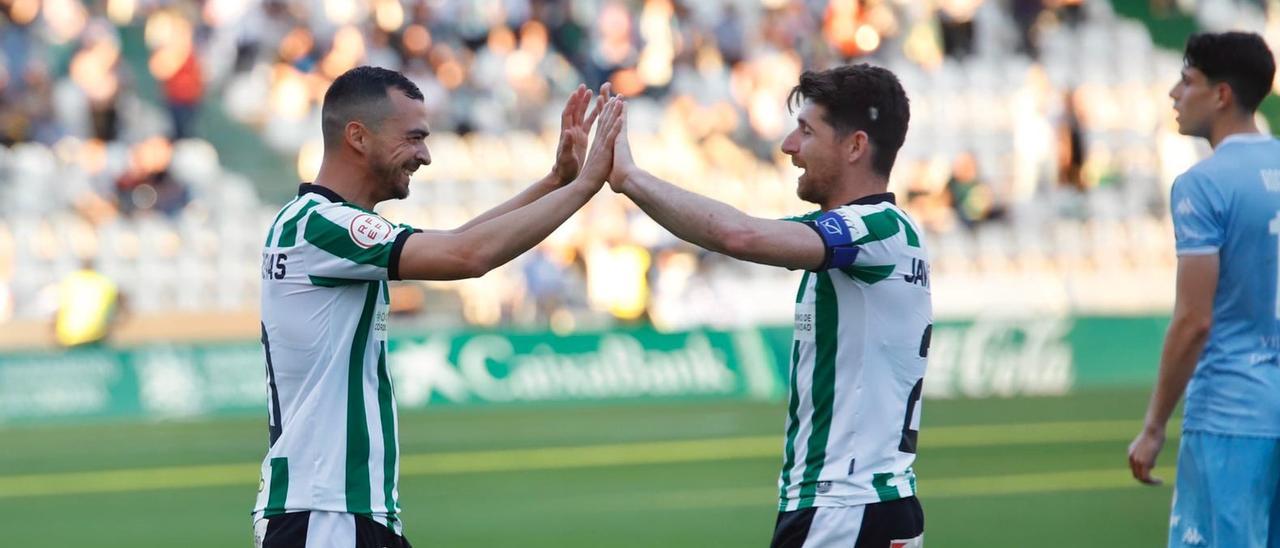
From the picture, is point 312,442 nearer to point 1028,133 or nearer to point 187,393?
point 187,393

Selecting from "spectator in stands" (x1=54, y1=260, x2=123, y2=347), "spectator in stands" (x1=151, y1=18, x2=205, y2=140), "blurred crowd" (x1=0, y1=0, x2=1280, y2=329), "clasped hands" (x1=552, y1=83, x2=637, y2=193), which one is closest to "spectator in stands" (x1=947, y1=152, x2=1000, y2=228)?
"blurred crowd" (x1=0, y1=0, x2=1280, y2=329)

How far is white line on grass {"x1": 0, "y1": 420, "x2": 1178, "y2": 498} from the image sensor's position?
13438 millimetres

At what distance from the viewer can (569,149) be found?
5992 mm

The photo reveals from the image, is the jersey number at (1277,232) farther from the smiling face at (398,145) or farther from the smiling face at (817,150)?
the smiling face at (398,145)

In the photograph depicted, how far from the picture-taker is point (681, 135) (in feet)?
76.6

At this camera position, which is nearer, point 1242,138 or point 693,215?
point 693,215

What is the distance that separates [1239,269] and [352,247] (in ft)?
9.71

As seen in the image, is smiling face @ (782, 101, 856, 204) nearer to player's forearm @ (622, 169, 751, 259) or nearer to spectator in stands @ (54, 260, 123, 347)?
player's forearm @ (622, 169, 751, 259)

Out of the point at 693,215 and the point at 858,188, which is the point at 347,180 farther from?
the point at 858,188

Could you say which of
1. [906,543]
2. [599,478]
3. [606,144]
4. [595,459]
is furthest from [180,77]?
[906,543]

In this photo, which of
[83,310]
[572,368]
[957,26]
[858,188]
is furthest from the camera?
[957,26]

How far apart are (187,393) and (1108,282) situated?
12.4m

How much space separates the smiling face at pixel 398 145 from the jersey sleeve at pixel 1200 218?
2520 mm

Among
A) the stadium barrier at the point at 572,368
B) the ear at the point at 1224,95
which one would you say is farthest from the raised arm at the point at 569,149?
the stadium barrier at the point at 572,368
